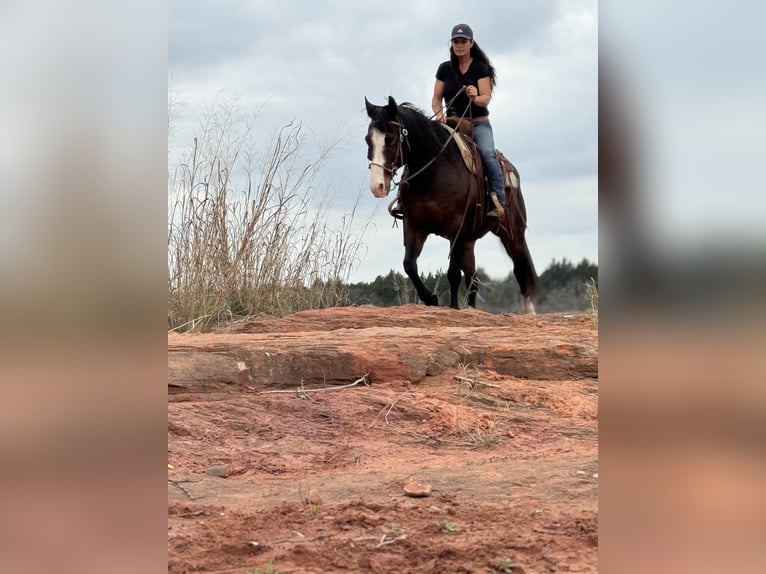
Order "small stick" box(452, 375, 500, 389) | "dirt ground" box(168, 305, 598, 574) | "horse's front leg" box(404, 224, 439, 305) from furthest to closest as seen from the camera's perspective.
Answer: "horse's front leg" box(404, 224, 439, 305) < "small stick" box(452, 375, 500, 389) < "dirt ground" box(168, 305, 598, 574)

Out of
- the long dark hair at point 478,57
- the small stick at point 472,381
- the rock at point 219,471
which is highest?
the long dark hair at point 478,57

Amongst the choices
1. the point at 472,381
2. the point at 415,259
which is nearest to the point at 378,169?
the point at 415,259

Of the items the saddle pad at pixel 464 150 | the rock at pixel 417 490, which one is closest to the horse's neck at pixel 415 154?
the saddle pad at pixel 464 150

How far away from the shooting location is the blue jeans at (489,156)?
8.46 m

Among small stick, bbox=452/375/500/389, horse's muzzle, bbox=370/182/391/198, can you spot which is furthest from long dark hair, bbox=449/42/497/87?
small stick, bbox=452/375/500/389

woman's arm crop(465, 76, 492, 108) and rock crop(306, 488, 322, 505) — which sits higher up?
woman's arm crop(465, 76, 492, 108)

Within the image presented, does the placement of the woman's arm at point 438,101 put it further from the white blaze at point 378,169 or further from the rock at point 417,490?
the rock at point 417,490

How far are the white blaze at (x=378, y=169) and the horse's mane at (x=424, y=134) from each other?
1.60 ft

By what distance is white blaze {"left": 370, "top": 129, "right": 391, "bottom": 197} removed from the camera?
7.21 metres

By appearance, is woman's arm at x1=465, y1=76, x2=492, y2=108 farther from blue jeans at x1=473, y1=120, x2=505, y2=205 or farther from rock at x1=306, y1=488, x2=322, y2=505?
rock at x1=306, y1=488, x2=322, y2=505

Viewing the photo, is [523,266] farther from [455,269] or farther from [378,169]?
[378,169]

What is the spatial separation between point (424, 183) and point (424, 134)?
1.61ft
